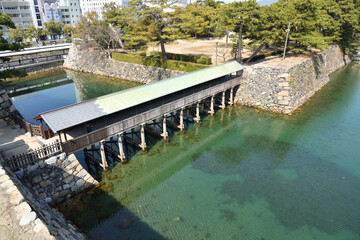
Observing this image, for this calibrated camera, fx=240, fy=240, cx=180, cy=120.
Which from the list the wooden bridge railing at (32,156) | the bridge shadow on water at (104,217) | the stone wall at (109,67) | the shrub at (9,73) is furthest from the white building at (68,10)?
the bridge shadow on water at (104,217)

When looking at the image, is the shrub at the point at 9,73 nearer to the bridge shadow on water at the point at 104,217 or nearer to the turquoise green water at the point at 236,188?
the turquoise green water at the point at 236,188

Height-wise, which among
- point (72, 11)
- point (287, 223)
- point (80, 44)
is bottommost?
point (287, 223)

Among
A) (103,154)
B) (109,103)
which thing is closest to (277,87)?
(109,103)

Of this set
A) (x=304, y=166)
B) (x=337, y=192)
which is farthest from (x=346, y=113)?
(x=337, y=192)

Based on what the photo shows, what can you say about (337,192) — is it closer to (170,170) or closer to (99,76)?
(170,170)

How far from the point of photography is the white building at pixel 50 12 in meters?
110

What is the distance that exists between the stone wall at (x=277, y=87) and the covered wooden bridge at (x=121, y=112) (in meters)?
6.64

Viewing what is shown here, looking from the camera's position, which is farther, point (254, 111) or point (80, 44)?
point (80, 44)

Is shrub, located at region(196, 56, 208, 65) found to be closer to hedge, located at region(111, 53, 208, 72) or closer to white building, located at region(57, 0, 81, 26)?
hedge, located at region(111, 53, 208, 72)

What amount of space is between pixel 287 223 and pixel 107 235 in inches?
490

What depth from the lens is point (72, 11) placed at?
123 m

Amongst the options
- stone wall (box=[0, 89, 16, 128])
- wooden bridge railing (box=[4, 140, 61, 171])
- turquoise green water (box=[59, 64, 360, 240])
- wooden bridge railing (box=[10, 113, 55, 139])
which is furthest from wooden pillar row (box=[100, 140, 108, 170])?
stone wall (box=[0, 89, 16, 128])

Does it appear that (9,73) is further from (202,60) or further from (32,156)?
(202,60)

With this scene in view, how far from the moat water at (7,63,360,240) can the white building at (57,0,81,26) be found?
121170 mm
